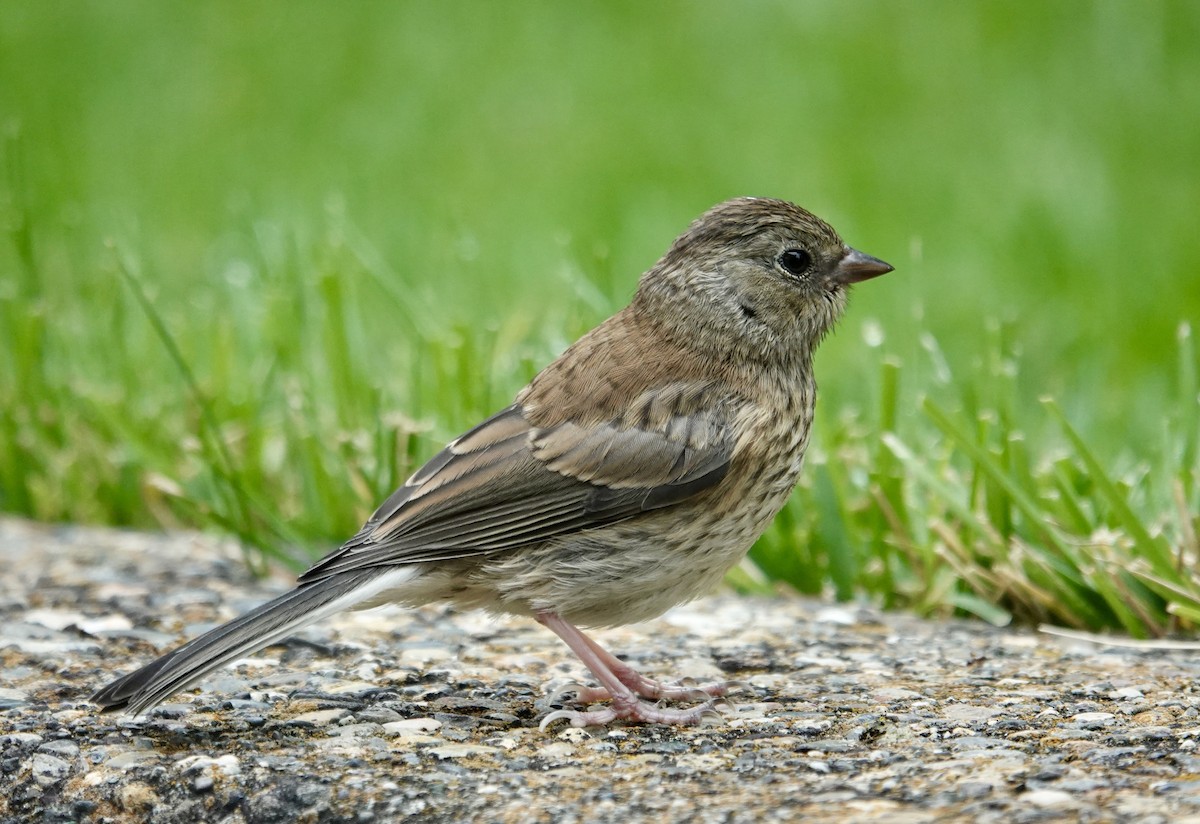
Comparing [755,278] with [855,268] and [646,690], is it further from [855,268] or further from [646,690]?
[646,690]

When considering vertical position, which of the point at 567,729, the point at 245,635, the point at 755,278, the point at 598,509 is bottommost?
the point at 567,729

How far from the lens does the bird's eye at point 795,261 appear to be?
3.94m

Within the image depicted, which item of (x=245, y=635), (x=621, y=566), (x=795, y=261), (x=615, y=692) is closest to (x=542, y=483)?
(x=621, y=566)

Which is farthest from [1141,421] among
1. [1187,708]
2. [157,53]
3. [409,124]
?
[157,53]

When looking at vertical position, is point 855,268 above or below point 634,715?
above

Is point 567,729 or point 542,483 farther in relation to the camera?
point 542,483

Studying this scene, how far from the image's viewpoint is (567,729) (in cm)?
315

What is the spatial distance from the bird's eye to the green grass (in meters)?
0.46

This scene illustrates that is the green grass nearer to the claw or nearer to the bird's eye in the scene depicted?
the bird's eye

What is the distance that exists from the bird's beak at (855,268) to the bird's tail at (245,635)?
4.45ft

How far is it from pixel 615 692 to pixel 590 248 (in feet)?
13.3

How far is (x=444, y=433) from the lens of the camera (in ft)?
15.5

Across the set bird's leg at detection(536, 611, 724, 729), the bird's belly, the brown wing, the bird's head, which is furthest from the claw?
the bird's head

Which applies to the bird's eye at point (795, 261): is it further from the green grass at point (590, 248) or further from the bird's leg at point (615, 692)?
the bird's leg at point (615, 692)
